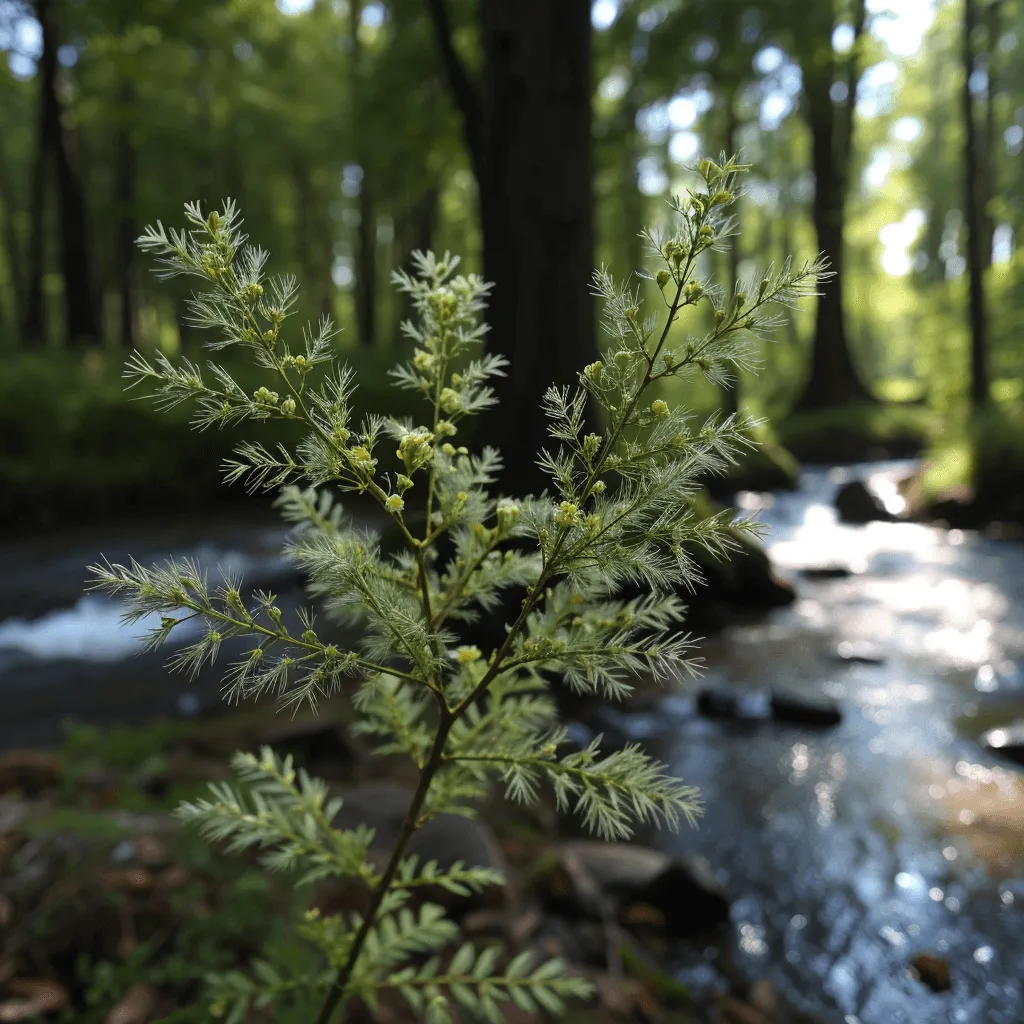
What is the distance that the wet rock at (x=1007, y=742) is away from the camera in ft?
13.7

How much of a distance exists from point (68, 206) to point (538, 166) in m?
11.7

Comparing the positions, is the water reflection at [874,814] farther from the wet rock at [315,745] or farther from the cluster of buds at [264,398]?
the cluster of buds at [264,398]

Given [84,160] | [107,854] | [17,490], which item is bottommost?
[107,854]

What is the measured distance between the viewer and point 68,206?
12.3 m

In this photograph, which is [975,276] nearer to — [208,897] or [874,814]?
[874,814]

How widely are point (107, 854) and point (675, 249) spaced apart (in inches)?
94.0

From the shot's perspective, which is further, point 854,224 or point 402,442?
point 854,224

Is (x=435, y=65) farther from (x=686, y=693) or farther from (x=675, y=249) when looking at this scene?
(x=675, y=249)

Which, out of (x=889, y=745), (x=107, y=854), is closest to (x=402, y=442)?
(x=107, y=854)

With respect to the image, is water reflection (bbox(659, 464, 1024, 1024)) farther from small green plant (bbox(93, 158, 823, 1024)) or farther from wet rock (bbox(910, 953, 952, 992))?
small green plant (bbox(93, 158, 823, 1024))

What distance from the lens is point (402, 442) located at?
96 cm

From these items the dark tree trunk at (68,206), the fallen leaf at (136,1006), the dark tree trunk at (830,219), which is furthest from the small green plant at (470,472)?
the dark tree trunk at (830,219)

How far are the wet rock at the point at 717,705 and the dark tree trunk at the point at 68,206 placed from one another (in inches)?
484

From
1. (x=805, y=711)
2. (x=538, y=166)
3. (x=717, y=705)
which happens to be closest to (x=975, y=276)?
(x=805, y=711)
